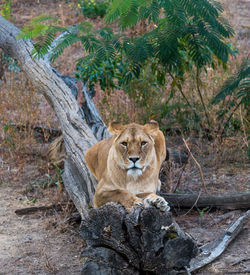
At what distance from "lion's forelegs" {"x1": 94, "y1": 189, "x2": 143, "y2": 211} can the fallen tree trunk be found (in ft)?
4.19

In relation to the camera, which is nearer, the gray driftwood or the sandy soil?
the gray driftwood

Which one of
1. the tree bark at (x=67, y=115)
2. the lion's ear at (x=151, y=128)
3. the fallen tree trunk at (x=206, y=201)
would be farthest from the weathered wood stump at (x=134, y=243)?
the fallen tree trunk at (x=206, y=201)

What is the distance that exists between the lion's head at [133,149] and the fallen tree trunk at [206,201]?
1307 mm

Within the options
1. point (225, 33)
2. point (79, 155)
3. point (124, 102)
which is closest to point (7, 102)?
point (124, 102)

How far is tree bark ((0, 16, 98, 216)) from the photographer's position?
542 centimetres

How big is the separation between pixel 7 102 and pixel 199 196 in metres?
4.02

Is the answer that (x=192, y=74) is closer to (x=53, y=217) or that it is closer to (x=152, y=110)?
(x=152, y=110)

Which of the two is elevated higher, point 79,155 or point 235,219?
point 79,155

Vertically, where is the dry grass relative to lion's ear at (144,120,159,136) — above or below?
below

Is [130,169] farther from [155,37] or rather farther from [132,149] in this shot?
[155,37]

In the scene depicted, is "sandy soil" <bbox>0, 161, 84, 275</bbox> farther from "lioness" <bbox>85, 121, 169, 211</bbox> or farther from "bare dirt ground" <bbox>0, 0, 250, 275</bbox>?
"lioness" <bbox>85, 121, 169, 211</bbox>

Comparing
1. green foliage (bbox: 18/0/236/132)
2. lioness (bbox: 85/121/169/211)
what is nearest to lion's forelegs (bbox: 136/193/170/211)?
lioness (bbox: 85/121/169/211)

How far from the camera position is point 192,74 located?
7.73 metres

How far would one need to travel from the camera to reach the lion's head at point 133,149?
417cm
